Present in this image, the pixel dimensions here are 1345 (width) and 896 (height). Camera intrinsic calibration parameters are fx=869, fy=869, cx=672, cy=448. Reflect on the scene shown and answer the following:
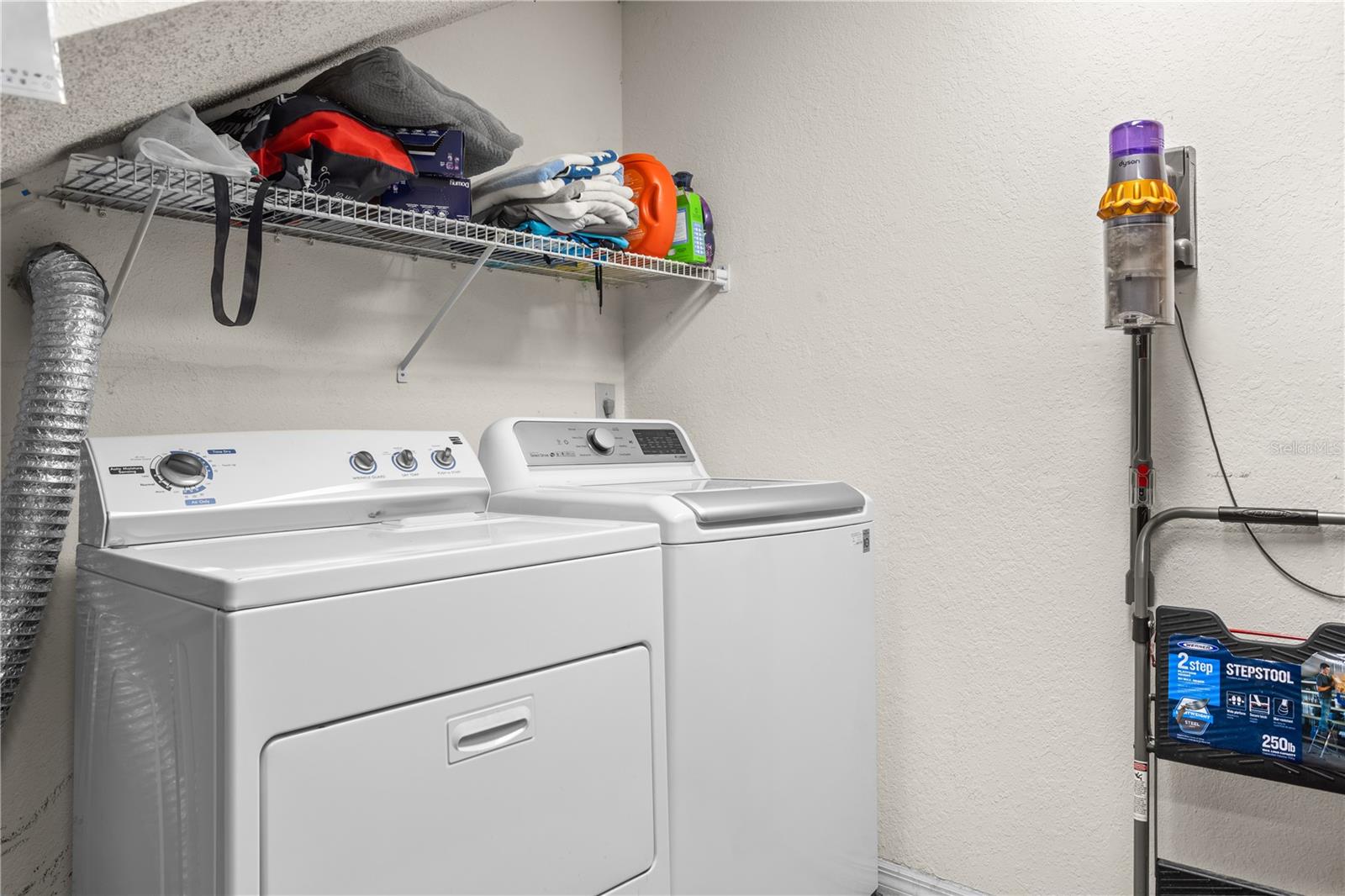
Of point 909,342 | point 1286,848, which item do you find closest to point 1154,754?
point 1286,848

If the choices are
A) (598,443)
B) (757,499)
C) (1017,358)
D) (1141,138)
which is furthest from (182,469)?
(1141,138)

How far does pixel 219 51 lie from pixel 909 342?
4.71ft

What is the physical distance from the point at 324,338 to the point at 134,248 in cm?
49

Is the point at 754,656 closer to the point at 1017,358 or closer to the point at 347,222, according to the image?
the point at 1017,358

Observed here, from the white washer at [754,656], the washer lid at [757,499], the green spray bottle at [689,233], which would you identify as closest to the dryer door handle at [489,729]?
the white washer at [754,656]

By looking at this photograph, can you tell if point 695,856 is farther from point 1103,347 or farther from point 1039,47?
point 1039,47

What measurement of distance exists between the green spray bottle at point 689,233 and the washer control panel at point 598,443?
45 centimetres

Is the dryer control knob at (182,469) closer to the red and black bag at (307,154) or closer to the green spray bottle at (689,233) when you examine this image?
the red and black bag at (307,154)

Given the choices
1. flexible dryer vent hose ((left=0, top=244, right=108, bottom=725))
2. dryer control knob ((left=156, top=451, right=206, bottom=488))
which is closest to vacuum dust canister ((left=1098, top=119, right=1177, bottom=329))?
dryer control knob ((left=156, top=451, right=206, bottom=488))

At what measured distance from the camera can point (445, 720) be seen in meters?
1.13

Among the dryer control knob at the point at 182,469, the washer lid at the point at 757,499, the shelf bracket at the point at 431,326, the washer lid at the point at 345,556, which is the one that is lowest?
the washer lid at the point at 345,556

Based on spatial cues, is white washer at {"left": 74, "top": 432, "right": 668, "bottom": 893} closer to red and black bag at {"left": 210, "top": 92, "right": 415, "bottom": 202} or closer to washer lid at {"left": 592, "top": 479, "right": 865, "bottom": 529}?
washer lid at {"left": 592, "top": 479, "right": 865, "bottom": 529}

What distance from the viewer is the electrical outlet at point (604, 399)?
248 cm

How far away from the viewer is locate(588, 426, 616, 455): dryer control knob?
1.97 meters
